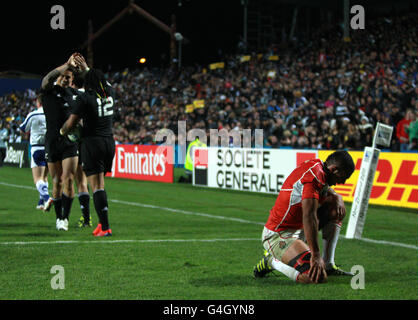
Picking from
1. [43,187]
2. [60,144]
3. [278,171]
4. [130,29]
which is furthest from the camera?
[130,29]

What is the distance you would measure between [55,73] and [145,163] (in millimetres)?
13606

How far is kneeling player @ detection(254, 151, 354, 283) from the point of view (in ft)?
19.3

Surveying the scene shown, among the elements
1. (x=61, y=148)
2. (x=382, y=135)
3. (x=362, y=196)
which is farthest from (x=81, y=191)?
(x=382, y=135)

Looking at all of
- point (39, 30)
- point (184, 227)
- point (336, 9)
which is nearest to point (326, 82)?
point (336, 9)

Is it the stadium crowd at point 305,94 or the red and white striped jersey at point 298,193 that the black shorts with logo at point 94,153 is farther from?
the stadium crowd at point 305,94

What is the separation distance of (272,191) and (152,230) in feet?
23.3

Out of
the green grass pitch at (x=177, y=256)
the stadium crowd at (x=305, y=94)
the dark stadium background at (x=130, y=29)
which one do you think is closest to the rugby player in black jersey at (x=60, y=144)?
the green grass pitch at (x=177, y=256)

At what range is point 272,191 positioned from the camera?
16891mm

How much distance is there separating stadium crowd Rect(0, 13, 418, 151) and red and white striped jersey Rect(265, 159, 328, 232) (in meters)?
11.9

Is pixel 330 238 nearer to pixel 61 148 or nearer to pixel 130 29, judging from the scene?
pixel 61 148

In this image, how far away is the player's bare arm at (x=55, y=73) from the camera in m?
8.99

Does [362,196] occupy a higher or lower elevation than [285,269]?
higher

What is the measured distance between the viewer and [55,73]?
9.32 metres

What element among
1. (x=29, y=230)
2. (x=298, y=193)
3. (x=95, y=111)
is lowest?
(x=29, y=230)
